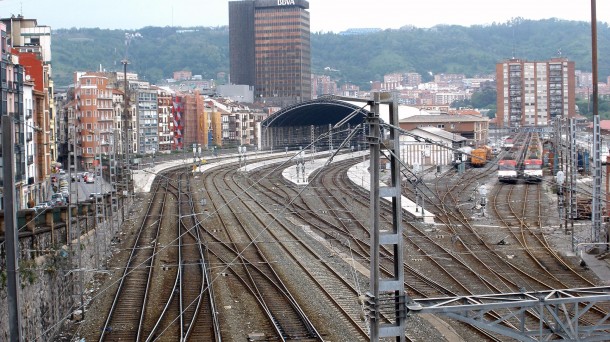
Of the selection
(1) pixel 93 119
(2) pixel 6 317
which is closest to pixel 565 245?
(2) pixel 6 317

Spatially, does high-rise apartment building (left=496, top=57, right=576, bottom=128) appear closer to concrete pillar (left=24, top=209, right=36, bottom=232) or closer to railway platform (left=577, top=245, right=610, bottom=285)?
railway platform (left=577, top=245, right=610, bottom=285)

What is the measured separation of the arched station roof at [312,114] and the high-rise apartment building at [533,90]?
138 feet

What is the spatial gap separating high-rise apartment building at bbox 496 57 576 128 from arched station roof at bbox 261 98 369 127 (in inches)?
1660

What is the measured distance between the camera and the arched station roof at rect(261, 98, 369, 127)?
59000mm

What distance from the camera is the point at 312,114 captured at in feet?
217

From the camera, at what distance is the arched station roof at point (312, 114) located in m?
59.0

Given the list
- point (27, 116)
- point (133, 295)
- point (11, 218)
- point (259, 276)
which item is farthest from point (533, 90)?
point (11, 218)

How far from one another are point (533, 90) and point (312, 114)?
1909 inches

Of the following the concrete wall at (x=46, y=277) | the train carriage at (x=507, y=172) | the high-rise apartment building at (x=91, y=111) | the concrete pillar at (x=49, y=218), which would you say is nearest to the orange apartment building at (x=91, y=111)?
the high-rise apartment building at (x=91, y=111)

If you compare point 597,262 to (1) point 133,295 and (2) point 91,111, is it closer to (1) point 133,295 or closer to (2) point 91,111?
(1) point 133,295

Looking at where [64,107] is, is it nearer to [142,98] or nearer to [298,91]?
[142,98]

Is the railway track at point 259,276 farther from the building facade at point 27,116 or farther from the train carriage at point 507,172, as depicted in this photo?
the train carriage at point 507,172

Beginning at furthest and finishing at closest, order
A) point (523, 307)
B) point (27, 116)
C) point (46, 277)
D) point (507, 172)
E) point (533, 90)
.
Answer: point (533, 90), point (507, 172), point (27, 116), point (46, 277), point (523, 307)

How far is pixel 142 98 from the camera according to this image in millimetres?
72875
